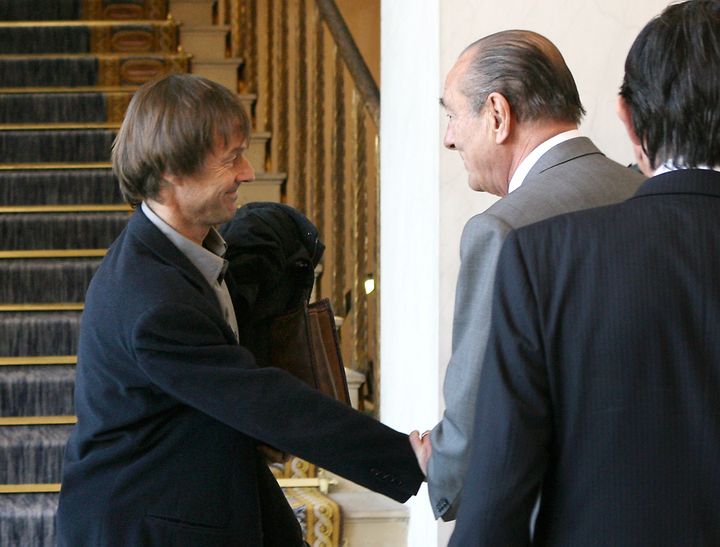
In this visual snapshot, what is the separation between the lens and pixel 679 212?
1.14 m

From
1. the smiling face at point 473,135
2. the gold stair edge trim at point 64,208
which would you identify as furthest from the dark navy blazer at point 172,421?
the gold stair edge trim at point 64,208

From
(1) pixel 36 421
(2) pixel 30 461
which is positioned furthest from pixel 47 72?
(2) pixel 30 461

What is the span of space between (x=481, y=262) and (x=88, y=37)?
496 centimetres

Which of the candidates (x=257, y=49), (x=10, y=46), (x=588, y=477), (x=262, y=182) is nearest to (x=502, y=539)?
(x=588, y=477)

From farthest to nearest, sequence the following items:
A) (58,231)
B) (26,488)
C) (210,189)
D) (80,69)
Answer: (80,69) → (58,231) → (26,488) → (210,189)

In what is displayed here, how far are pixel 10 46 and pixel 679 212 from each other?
539cm

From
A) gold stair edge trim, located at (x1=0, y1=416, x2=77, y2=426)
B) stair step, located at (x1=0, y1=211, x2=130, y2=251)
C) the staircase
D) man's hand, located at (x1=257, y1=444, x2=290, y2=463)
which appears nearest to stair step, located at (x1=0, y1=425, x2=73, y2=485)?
the staircase

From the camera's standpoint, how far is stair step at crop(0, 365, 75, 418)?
13.0 ft

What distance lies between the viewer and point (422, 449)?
162cm

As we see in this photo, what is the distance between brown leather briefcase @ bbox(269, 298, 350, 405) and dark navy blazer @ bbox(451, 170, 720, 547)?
Answer: 70 cm

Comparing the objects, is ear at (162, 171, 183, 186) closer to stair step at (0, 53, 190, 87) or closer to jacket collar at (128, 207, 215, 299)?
jacket collar at (128, 207, 215, 299)

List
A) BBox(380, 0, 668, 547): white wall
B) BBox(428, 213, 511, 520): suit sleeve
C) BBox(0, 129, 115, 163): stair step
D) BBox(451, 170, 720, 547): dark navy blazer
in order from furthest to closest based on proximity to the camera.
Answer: BBox(0, 129, 115, 163): stair step, BBox(380, 0, 668, 547): white wall, BBox(428, 213, 511, 520): suit sleeve, BBox(451, 170, 720, 547): dark navy blazer

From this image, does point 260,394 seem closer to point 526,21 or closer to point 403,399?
point 526,21

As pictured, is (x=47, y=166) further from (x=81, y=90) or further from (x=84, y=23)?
(x=84, y=23)
